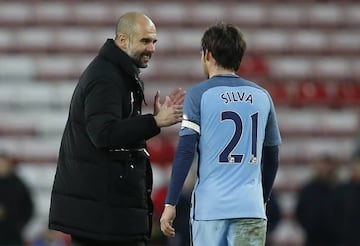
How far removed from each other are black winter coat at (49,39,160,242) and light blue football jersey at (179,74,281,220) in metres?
0.26

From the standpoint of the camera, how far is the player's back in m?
5.44

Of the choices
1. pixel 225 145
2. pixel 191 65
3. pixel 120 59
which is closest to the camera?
pixel 225 145

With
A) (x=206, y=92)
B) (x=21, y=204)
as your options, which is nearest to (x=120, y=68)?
(x=206, y=92)

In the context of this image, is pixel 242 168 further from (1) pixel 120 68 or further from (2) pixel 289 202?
(2) pixel 289 202

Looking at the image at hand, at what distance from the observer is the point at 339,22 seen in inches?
589

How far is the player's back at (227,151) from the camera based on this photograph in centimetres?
544

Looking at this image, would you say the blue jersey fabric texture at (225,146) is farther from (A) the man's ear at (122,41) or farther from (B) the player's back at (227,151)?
(A) the man's ear at (122,41)

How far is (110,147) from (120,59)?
0.49 meters

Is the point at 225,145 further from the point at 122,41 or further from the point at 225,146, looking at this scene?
the point at 122,41

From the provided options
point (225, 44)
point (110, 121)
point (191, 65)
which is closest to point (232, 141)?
point (225, 44)

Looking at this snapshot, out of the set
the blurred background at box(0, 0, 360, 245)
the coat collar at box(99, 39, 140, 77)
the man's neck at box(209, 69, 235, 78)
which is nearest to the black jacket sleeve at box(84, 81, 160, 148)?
the coat collar at box(99, 39, 140, 77)

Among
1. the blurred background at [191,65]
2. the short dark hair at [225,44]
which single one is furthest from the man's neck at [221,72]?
the blurred background at [191,65]

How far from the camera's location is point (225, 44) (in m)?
5.51

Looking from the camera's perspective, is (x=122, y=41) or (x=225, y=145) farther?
(x=122, y=41)
